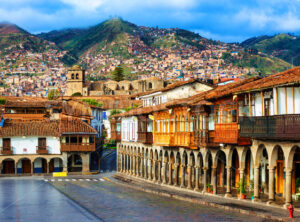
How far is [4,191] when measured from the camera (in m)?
45.1

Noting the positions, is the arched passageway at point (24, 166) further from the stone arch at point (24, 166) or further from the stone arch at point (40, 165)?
the stone arch at point (40, 165)

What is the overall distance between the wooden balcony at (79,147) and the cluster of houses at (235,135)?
11567 mm

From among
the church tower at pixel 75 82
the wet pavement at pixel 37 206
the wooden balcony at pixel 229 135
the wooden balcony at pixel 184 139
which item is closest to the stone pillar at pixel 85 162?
the wet pavement at pixel 37 206

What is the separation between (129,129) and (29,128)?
13.6 m

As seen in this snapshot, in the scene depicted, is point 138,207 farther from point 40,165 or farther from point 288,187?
point 40,165

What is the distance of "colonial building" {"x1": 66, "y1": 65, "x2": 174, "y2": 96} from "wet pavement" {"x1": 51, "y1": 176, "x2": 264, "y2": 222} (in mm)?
131642

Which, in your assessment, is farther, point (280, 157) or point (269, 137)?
point (280, 157)

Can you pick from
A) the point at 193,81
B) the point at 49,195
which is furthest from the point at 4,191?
the point at 193,81

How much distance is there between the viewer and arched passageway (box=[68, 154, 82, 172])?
228 ft

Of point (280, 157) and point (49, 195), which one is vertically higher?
point (280, 157)

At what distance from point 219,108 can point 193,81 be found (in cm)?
1594

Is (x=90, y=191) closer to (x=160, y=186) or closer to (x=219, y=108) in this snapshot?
(x=160, y=186)

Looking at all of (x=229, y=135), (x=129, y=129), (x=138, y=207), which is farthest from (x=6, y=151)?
(x=229, y=135)

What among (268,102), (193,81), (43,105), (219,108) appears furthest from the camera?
(43,105)
